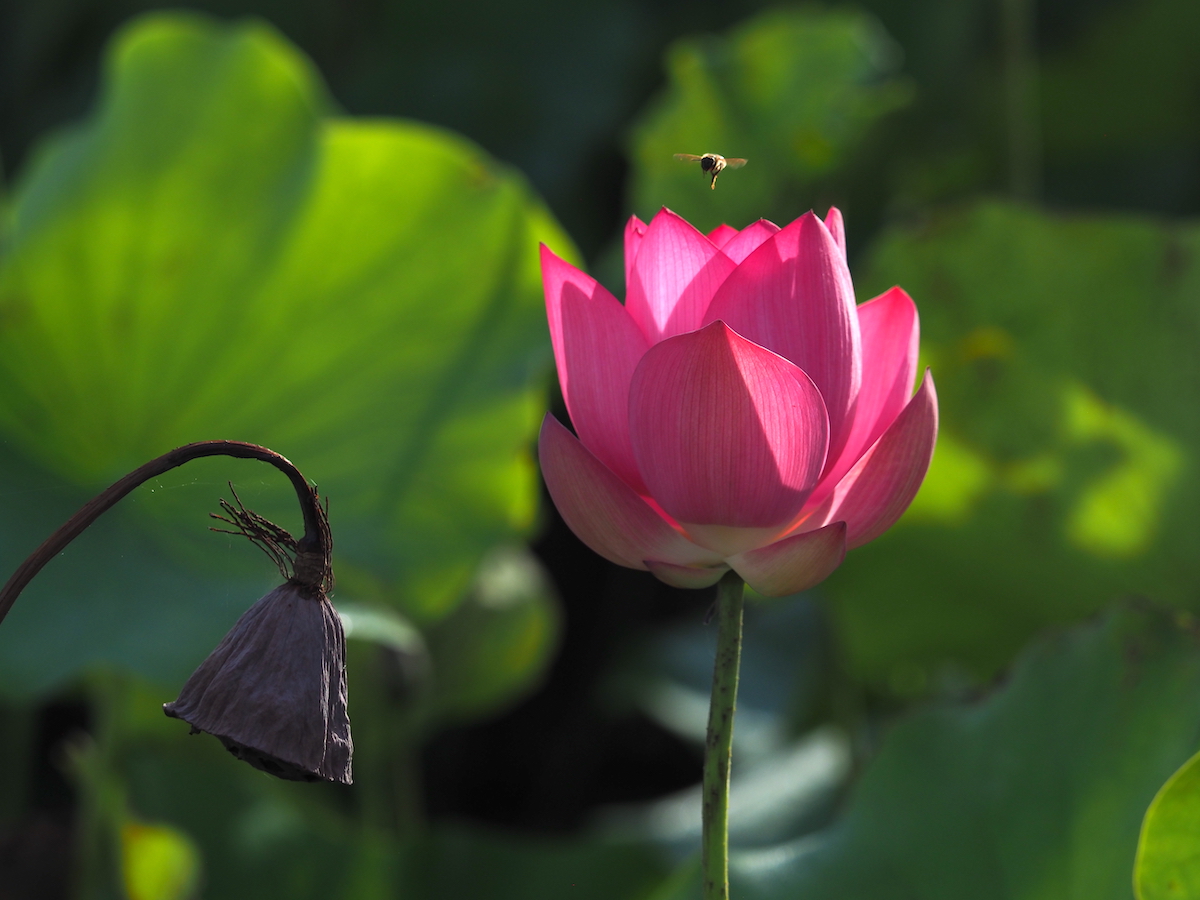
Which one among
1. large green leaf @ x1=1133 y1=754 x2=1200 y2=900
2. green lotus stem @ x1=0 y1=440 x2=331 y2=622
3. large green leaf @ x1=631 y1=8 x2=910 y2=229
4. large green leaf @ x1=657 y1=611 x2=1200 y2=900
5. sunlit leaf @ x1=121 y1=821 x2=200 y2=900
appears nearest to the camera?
green lotus stem @ x1=0 y1=440 x2=331 y2=622

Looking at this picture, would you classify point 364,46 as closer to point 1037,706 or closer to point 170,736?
point 170,736

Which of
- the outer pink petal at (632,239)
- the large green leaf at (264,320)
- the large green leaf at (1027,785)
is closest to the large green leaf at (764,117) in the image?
the large green leaf at (264,320)

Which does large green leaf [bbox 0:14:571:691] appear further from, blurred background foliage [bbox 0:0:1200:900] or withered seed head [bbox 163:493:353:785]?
withered seed head [bbox 163:493:353:785]

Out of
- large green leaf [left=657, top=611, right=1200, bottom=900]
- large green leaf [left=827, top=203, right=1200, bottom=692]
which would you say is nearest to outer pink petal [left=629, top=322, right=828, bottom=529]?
large green leaf [left=657, top=611, right=1200, bottom=900]

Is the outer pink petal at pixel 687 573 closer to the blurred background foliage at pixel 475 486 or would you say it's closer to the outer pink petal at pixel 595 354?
the outer pink petal at pixel 595 354

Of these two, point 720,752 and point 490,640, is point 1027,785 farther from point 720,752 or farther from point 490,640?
point 490,640

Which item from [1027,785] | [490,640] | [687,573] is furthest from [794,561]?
[490,640]
